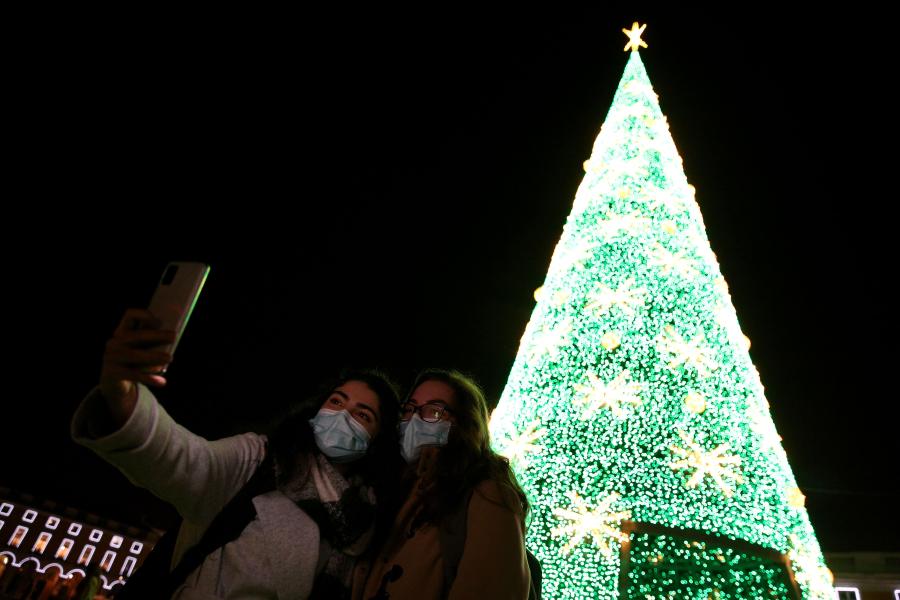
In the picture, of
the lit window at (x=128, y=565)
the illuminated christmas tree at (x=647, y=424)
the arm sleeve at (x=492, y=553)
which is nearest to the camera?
the arm sleeve at (x=492, y=553)

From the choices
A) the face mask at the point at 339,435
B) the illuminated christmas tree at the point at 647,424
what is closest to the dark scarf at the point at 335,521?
the face mask at the point at 339,435

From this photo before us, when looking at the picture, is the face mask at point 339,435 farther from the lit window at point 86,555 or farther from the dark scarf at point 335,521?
the lit window at point 86,555

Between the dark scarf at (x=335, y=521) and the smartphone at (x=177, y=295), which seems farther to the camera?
the dark scarf at (x=335, y=521)

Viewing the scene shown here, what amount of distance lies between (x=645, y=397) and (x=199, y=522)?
4.35 m

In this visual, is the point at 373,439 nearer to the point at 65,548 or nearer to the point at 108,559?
the point at 108,559

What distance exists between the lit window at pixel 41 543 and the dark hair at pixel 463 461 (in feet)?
175

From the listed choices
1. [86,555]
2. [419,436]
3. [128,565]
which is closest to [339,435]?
[419,436]

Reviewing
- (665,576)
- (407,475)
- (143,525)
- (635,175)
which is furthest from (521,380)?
(143,525)

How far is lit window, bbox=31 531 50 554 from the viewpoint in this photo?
41.0m

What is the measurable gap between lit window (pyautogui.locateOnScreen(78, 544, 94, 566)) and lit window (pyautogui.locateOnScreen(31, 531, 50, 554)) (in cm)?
277

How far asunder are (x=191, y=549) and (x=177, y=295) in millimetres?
934

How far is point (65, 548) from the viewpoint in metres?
42.0

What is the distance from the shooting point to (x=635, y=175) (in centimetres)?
636

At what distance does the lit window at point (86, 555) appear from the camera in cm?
4144
